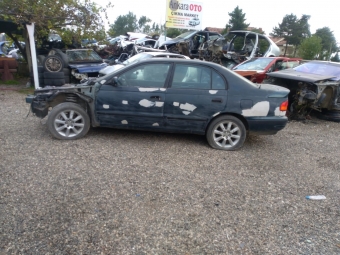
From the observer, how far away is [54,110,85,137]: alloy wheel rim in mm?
4820

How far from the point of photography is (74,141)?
191 inches

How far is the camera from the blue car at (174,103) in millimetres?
4750

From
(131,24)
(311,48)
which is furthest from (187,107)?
(131,24)

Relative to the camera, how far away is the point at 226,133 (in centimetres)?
489

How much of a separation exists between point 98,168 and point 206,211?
64.4 inches

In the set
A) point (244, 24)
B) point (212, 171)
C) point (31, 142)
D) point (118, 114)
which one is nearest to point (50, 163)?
point (31, 142)

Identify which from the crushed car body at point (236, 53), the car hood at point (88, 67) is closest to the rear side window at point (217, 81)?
the car hood at point (88, 67)

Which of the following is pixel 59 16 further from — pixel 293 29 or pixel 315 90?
pixel 293 29

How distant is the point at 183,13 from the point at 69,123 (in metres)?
13.9

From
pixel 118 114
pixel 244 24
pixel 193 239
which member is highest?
pixel 244 24

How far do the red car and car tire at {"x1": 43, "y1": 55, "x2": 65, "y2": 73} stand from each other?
5.93 metres

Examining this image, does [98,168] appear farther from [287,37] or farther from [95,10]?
[287,37]

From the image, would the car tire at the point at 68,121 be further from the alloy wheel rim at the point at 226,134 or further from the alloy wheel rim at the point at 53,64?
the alloy wheel rim at the point at 53,64

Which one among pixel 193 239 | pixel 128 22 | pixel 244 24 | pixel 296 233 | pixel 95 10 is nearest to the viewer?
pixel 193 239
